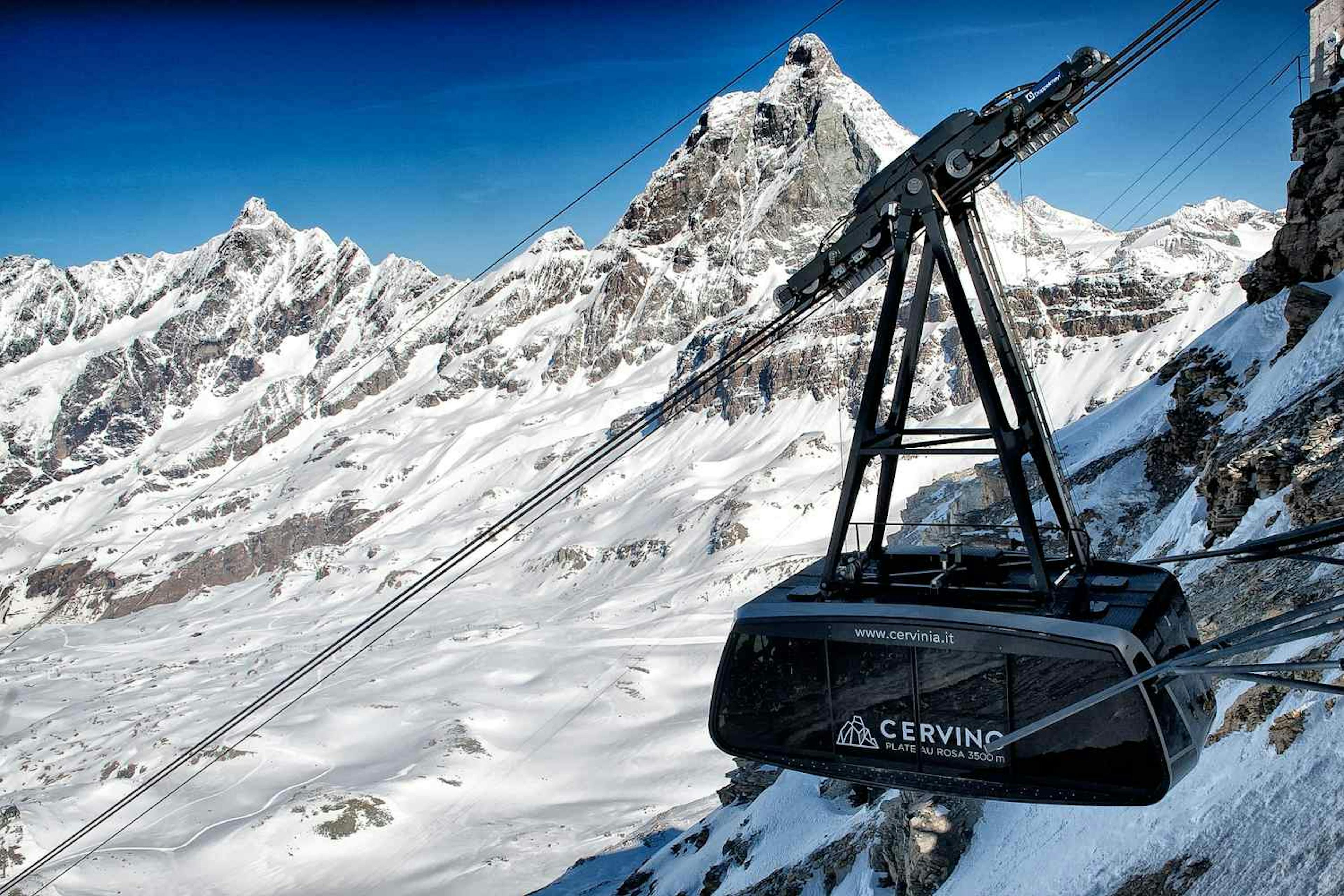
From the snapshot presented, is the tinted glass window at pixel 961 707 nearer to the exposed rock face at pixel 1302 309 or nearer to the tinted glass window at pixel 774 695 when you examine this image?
the tinted glass window at pixel 774 695

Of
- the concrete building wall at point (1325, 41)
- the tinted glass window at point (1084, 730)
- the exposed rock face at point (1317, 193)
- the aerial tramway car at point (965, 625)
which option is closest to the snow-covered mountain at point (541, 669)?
the aerial tramway car at point (965, 625)

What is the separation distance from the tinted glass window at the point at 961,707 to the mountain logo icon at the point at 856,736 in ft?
1.99

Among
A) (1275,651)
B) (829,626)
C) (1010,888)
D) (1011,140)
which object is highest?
(1011,140)

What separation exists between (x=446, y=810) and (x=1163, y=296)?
14974 cm

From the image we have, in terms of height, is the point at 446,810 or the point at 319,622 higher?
the point at 319,622

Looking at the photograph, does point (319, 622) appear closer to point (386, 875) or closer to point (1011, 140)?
point (386, 875)

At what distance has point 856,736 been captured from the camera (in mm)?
10695

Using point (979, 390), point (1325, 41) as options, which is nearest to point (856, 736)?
point (979, 390)

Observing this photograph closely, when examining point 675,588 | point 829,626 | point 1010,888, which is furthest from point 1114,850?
point 675,588

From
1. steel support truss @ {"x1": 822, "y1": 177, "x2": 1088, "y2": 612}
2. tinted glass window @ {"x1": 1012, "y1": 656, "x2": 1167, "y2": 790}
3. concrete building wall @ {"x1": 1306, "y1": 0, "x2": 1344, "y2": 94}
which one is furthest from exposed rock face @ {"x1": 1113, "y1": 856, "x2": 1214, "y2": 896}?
concrete building wall @ {"x1": 1306, "y1": 0, "x2": 1344, "y2": 94}

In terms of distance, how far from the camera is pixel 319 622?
16238cm

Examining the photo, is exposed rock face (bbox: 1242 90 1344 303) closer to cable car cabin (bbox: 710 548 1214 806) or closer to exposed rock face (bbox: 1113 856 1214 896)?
exposed rock face (bbox: 1113 856 1214 896)

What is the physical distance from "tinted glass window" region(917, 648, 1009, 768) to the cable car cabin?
0.05 feet

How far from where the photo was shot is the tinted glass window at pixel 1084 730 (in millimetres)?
9062
